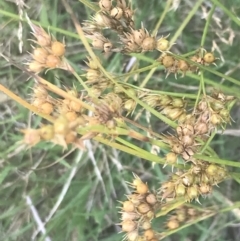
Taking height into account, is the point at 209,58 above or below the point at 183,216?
above

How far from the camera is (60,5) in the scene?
1346 mm

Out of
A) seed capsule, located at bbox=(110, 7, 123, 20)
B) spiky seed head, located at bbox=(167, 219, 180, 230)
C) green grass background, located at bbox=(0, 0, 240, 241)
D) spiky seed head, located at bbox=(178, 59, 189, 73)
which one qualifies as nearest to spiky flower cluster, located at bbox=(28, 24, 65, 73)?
seed capsule, located at bbox=(110, 7, 123, 20)

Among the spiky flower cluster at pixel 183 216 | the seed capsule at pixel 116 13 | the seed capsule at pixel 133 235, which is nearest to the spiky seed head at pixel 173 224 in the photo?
the spiky flower cluster at pixel 183 216

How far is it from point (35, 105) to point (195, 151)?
0.22 metres

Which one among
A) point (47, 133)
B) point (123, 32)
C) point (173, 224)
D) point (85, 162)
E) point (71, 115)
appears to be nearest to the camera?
point (47, 133)

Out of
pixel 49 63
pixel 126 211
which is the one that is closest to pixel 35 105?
pixel 49 63

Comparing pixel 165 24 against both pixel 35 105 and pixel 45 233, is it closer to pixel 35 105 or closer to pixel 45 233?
pixel 45 233

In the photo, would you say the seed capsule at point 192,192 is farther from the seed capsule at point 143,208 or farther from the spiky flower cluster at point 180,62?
the spiky flower cluster at point 180,62

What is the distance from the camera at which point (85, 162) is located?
1326mm

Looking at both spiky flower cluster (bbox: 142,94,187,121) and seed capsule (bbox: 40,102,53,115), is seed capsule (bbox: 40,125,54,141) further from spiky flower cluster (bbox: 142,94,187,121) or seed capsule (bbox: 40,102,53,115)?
spiky flower cluster (bbox: 142,94,187,121)

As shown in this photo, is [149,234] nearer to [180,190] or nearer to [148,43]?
[180,190]

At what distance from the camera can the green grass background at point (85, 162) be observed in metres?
1.27

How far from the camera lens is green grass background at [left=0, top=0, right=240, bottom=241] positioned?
1.27 m

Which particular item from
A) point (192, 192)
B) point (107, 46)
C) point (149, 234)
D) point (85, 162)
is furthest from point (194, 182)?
point (85, 162)
